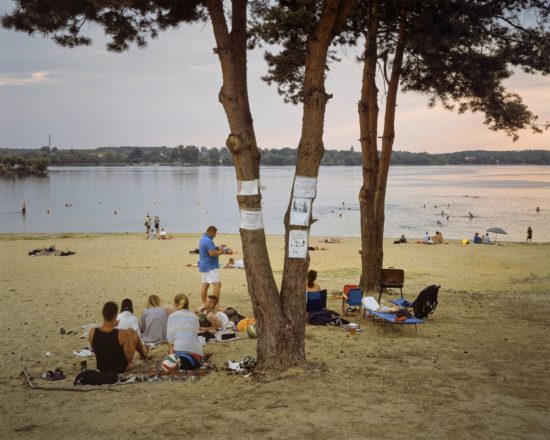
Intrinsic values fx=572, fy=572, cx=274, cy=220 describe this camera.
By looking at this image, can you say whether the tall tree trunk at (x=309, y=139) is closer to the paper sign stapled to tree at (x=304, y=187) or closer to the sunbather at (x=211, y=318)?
the paper sign stapled to tree at (x=304, y=187)

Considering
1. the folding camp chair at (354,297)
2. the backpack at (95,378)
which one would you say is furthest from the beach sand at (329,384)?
the folding camp chair at (354,297)

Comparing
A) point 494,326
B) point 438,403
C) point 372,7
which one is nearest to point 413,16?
point 372,7

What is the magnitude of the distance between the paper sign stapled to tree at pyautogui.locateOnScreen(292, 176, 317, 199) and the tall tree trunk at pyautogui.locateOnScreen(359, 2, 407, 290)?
5.58m

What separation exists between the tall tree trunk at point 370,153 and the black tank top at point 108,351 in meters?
6.43

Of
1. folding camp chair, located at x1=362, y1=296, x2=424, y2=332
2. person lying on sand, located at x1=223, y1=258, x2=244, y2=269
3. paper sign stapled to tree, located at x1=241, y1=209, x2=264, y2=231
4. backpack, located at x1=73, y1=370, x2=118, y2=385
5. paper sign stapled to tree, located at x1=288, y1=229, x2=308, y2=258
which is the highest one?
paper sign stapled to tree, located at x1=241, y1=209, x2=264, y2=231

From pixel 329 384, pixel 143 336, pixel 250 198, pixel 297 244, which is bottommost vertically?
pixel 143 336

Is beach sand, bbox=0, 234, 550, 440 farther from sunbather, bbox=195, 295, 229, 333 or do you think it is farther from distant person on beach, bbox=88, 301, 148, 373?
sunbather, bbox=195, 295, 229, 333

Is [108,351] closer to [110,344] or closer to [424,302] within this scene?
[110,344]

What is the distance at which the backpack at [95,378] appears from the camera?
263 inches

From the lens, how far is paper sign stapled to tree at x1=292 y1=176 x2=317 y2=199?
6.86 metres

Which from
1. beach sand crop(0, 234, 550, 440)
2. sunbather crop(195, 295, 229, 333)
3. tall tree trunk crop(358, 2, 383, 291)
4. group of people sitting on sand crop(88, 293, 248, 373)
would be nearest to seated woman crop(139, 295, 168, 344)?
group of people sitting on sand crop(88, 293, 248, 373)

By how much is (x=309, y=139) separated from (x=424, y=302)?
4509 mm

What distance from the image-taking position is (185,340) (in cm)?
733

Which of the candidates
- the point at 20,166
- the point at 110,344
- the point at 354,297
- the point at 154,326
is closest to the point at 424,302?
the point at 354,297
